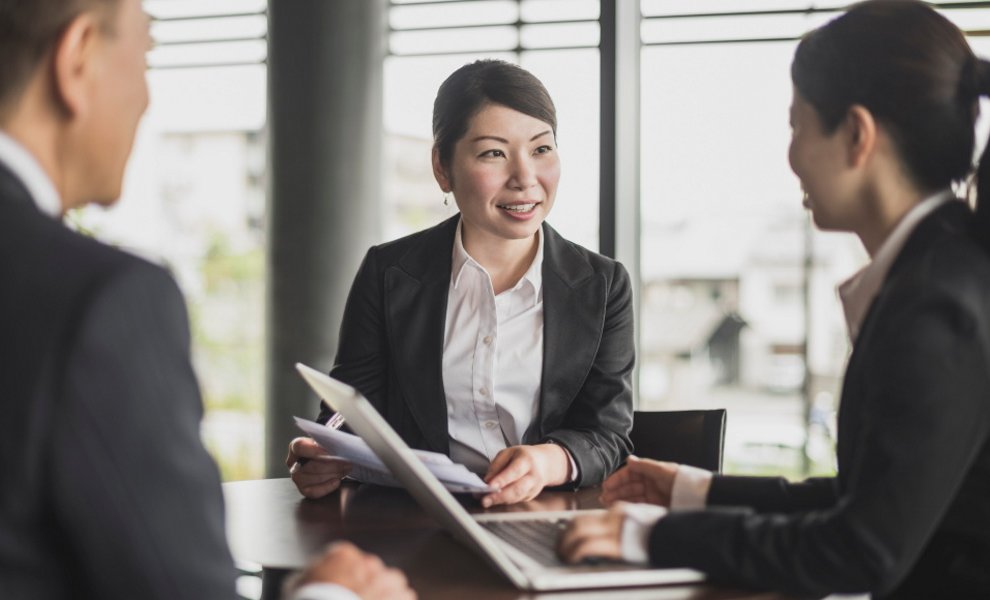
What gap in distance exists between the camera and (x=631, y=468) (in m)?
1.65

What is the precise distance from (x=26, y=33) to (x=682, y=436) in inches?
69.0

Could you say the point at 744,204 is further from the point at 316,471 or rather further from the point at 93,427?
the point at 93,427

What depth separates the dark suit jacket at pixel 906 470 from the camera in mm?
1152

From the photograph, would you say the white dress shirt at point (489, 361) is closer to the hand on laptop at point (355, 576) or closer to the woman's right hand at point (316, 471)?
the woman's right hand at point (316, 471)

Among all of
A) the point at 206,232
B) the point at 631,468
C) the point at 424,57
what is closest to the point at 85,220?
the point at 206,232

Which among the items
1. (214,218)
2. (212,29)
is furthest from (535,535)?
(214,218)

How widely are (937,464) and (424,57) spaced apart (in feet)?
14.6

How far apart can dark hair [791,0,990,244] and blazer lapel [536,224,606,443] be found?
1007mm

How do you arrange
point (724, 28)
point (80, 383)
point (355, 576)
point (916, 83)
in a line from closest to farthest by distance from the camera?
1. point (80, 383)
2. point (355, 576)
3. point (916, 83)
4. point (724, 28)

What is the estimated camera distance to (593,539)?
1.31 metres

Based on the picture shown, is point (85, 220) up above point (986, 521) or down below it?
above

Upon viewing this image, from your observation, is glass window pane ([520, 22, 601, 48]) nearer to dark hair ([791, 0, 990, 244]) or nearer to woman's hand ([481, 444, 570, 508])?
woman's hand ([481, 444, 570, 508])

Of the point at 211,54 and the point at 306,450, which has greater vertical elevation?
the point at 211,54

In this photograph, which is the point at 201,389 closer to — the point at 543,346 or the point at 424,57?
the point at 543,346
